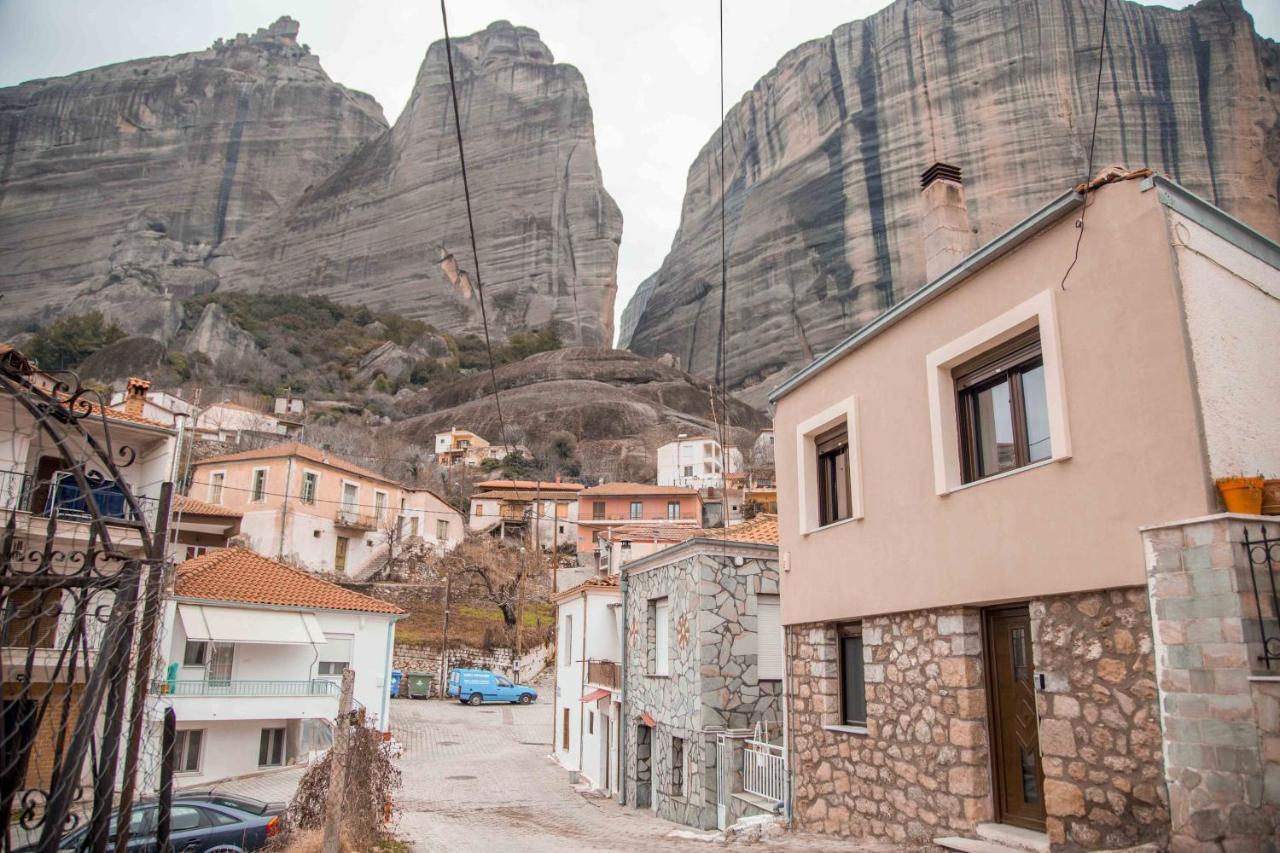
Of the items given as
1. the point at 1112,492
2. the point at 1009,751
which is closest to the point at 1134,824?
the point at 1009,751

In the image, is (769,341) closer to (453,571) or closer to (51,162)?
(453,571)

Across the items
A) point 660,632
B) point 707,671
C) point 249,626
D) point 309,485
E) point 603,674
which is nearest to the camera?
point 707,671

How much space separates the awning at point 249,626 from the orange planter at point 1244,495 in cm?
2090

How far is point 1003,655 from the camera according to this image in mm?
6906

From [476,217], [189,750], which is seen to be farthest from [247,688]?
[476,217]

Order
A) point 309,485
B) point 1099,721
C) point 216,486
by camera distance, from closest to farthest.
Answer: point 1099,721, point 309,485, point 216,486

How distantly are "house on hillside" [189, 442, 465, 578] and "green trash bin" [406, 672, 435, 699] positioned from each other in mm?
10126

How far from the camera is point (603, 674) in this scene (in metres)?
19.4

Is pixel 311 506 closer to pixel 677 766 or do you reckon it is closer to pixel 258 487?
pixel 258 487

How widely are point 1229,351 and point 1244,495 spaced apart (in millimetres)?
1074

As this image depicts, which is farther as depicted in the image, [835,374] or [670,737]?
[670,737]

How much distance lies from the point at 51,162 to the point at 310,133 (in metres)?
34.1

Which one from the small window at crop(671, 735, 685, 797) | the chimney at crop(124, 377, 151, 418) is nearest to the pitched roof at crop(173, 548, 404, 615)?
the chimney at crop(124, 377, 151, 418)

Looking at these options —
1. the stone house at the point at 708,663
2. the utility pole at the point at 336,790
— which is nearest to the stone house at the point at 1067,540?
the stone house at the point at 708,663
